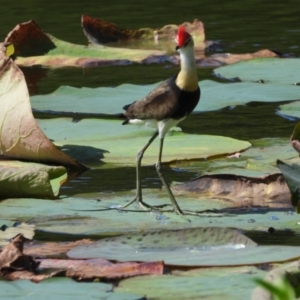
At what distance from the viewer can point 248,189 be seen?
10.3 ft

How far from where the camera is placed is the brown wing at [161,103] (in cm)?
331

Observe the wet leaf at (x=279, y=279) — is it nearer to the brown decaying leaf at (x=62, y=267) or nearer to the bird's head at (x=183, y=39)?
the brown decaying leaf at (x=62, y=267)

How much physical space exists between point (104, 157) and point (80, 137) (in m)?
0.30

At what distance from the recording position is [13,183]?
3.23m

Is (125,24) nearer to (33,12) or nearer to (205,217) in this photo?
(33,12)

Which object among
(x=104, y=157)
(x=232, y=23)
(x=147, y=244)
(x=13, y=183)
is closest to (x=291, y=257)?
(x=147, y=244)

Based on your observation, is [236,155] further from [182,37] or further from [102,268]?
[102,268]

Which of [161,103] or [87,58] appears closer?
[161,103]

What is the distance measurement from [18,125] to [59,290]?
54.6 inches

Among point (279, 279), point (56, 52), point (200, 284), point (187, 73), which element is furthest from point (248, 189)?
point (56, 52)

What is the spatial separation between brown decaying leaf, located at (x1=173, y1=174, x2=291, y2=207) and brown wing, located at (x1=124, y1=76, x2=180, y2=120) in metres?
0.29

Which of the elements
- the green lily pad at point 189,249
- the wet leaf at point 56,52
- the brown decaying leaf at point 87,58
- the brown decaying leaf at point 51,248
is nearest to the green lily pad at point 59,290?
the green lily pad at point 189,249

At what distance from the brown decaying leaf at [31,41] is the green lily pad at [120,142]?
2.18 m

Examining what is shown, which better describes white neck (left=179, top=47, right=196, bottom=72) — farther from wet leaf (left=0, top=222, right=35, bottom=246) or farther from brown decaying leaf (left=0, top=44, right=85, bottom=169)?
wet leaf (left=0, top=222, right=35, bottom=246)
